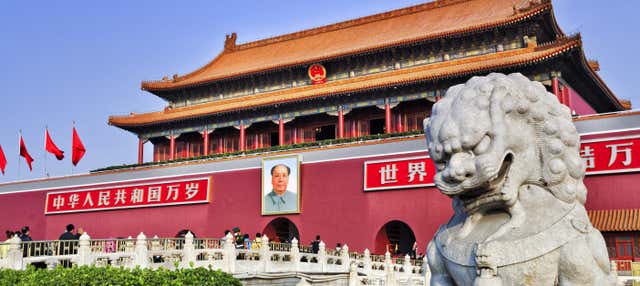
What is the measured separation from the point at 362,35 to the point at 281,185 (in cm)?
742

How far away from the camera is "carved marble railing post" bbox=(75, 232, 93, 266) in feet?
30.6

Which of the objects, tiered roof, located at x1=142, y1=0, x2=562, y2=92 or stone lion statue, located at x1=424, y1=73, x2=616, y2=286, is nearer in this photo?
stone lion statue, located at x1=424, y1=73, x2=616, y2=286

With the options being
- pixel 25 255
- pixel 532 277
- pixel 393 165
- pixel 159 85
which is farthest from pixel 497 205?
pixel 159 85

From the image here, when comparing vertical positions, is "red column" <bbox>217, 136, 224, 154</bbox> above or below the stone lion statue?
above

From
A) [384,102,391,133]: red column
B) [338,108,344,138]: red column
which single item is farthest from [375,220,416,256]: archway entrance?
Result: [338,108,344,138]: red column

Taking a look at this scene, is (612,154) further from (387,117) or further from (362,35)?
(362,35)

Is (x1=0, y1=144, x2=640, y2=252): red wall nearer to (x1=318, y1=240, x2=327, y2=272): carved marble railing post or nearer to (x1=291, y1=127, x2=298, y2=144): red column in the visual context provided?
(x1=291, y1=127, x2=298, y2=144): red column

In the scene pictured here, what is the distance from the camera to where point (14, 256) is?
8.72 meters

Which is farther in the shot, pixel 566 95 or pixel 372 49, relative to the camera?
pixel 372 49

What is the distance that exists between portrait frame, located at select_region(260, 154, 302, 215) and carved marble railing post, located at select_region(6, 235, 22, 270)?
10.5 m

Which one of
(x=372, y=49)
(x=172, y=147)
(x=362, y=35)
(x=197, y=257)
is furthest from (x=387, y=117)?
(x=197, y=257)

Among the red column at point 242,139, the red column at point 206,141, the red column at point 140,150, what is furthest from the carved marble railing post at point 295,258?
the red column at point 140,150

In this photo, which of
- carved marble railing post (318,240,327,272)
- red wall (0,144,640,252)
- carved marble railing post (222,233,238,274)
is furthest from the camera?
red wall (0,144,640,252)

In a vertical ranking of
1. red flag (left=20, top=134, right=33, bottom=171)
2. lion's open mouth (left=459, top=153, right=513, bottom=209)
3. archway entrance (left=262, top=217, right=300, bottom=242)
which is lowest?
lion's open mouth (left=459, top=153, right=513, bottom=209)
